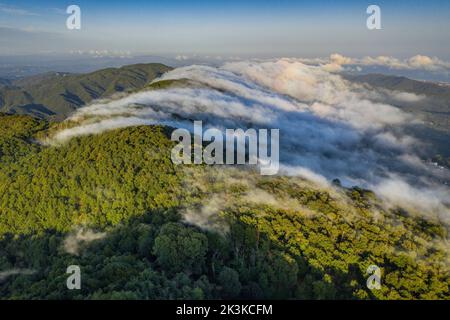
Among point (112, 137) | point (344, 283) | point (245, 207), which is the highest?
point (112, 137)

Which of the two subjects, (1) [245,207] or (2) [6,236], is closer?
(1) [245,207]

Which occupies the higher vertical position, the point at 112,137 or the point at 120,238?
the point at 112,137

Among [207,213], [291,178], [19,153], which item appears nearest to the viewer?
[207,213]

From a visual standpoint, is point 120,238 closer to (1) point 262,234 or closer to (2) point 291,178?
(1) point 262,234

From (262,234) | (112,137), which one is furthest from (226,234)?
(112,137)

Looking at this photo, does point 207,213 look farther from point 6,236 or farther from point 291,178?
point 6,236

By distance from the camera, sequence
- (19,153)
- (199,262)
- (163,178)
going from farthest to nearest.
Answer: (19,153), (163,178), (199,262)

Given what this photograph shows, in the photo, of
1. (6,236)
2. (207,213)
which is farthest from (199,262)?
(6,236)
